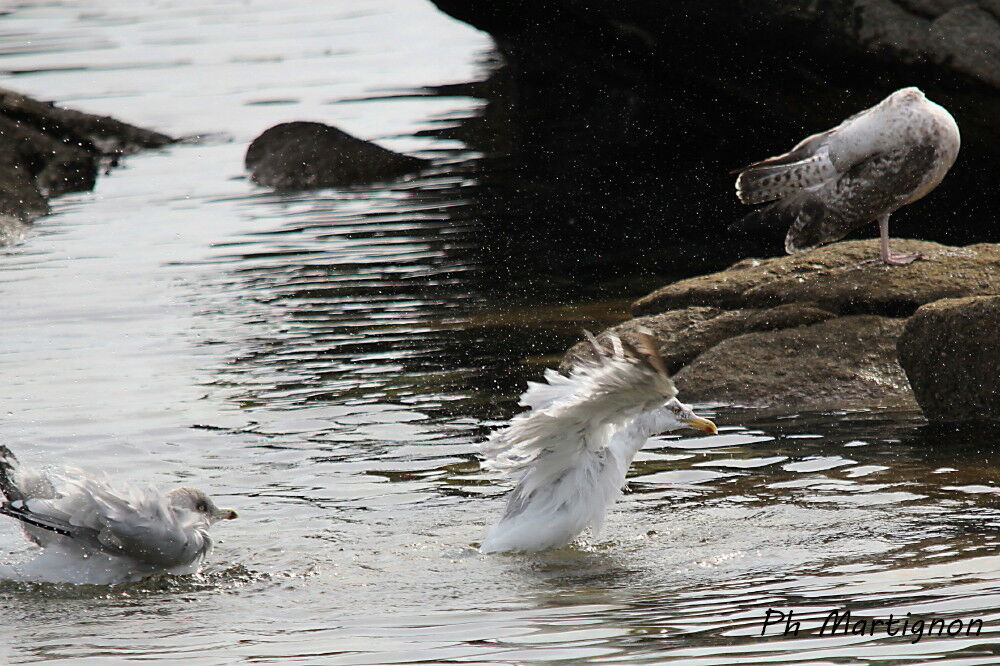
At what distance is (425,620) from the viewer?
19.6 feet

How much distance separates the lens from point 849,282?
34.1ft

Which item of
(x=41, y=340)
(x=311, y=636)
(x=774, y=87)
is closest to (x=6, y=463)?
(x=311, y=636)

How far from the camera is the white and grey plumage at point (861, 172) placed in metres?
10.6

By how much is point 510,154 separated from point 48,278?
304 inches

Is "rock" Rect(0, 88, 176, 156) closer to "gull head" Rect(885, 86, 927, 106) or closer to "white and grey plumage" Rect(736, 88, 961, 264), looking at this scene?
"white and grey plumage" Rect(736, 88, 961, 264)

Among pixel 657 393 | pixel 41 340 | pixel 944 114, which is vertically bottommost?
pixel 41 340

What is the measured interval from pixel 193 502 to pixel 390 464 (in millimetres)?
Answer: 1802

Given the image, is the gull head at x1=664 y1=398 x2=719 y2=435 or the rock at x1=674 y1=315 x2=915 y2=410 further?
the rock at x1=674 y1=315 x2=915 y2=410

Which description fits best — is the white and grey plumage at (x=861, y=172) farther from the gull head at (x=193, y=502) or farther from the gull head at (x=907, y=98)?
the gull head at (x=193, y=502)

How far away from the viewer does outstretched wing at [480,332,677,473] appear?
254 inches

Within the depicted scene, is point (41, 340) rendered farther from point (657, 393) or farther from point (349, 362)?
point (657, 393)

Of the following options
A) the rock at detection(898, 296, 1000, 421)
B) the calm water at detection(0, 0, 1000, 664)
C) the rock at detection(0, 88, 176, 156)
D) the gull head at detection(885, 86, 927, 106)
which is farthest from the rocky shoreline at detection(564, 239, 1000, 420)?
the rock at detection(0, 88, 176, 156)

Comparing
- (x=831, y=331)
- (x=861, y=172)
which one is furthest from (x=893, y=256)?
(x=831, y=331)

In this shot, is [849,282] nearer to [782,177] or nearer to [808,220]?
[808,220]
